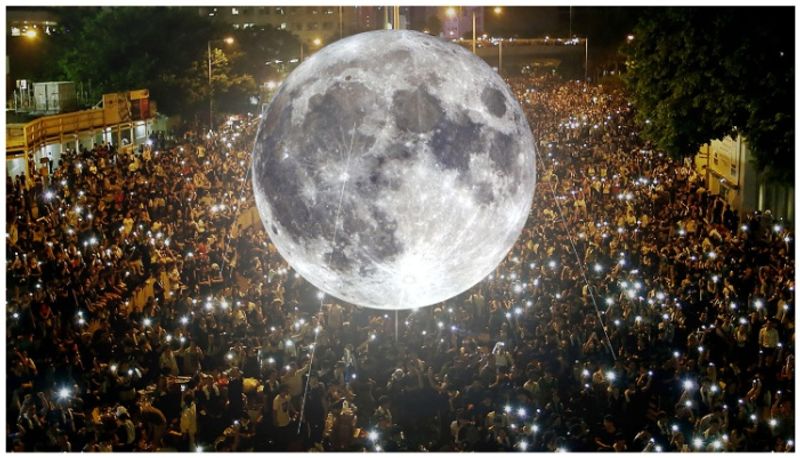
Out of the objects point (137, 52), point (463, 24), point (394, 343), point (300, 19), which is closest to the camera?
point (394, 343)

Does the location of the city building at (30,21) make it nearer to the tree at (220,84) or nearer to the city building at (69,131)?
Answer: the tree at (220,84)

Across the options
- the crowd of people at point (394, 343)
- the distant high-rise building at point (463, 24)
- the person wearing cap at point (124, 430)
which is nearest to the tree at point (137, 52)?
the crowd of people at point (394, 343)

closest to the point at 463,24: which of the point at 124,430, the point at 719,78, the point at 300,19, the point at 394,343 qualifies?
the point at 300,19

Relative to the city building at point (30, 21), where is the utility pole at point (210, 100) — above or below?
below

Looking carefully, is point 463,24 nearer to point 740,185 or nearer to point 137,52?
point 137,52

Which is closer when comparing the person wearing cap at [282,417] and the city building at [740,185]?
the person wearing cap at [282,417]

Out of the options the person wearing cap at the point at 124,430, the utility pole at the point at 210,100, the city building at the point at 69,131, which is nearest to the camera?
the person wearing cap at the point at 124,430
